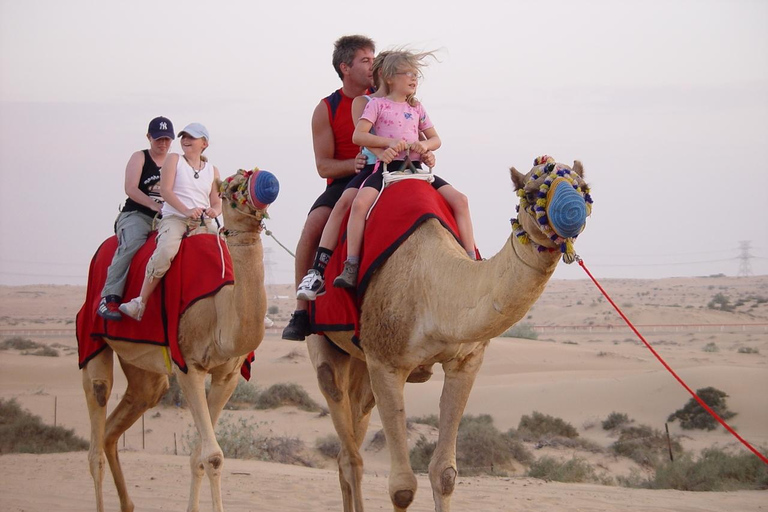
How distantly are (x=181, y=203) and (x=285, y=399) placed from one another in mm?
14640

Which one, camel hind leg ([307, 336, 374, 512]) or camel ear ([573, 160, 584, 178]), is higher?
camel ear ([573, 160, 584, 178])

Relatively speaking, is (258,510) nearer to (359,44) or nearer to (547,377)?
(359,44)

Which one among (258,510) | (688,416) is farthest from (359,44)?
(688,416)

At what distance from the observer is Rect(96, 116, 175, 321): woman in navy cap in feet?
26.9

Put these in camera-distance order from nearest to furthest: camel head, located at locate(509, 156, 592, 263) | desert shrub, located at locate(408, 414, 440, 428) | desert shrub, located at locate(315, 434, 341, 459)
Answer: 1. camel head, located at locate(509, 156, 592, 263)
2. desert shrub, located at locate(315, 434, 341, 459)
3. desert shrub, located at locate(408, 414, 440, 428)

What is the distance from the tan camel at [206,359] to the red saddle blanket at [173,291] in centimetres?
8

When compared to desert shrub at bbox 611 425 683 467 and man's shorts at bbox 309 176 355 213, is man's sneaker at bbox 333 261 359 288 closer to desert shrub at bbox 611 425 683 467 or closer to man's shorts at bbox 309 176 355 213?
man's shorts at bbox 309 176 355 213

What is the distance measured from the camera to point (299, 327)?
21.9 feet

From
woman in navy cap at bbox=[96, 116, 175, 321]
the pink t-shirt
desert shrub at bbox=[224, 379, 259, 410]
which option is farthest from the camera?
desert shrub at bbox=[224, 379, 259, 410]

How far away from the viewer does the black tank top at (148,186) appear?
8.68 metres

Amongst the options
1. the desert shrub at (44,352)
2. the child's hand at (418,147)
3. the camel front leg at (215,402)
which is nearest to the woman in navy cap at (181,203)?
the camel front leg at (215,402)

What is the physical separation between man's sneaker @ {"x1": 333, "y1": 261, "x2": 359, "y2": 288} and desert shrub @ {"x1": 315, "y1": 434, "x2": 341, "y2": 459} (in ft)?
33.4

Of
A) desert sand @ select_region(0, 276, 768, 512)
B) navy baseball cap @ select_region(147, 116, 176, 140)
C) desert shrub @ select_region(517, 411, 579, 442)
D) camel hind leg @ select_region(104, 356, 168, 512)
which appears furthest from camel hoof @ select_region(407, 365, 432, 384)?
desert shrub @ select_region(517, 411, 579, 442)

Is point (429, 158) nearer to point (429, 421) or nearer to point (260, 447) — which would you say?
point (260, 447)
